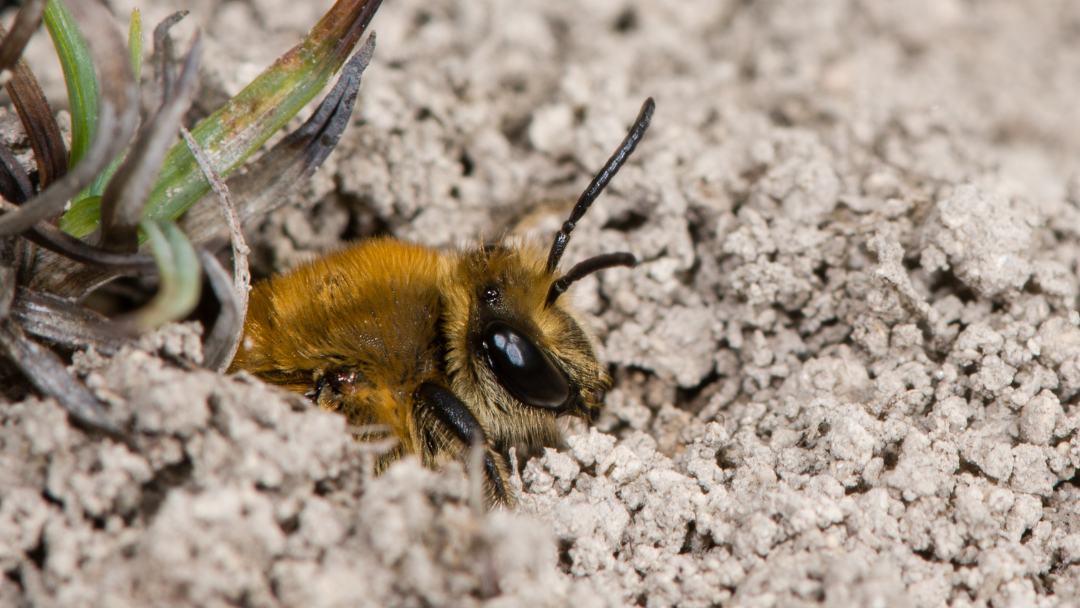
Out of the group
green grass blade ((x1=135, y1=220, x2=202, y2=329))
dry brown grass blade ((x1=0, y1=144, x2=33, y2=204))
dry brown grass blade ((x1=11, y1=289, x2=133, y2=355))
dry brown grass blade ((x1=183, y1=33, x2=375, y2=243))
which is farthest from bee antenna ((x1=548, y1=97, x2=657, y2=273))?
dry brown grass blade ((x1=0, y1=144, x2=33, y2=204))

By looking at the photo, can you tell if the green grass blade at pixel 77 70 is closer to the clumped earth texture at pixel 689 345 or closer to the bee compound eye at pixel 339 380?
the clumped earth texture at pixel 689 345

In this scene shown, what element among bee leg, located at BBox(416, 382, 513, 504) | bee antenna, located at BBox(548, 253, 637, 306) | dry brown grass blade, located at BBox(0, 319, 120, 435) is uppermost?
bee antenna, located at BBox(548, 253, 637, 306)

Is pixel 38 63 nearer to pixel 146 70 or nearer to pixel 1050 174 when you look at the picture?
pixel 146 70

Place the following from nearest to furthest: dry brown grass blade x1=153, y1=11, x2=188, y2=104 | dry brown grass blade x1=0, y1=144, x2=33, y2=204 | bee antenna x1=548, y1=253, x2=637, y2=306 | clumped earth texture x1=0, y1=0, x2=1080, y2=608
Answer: clumped earth texture x1=0, y1=0, x2=1080, y2=608, dry brown grass blade x1=153, y1=11, x2=188, y2=104, dry brown grass blade x1=0, y1=144, x2=33, y2=204, bee antenna x1=548, y1=253, x2=637, y2=306

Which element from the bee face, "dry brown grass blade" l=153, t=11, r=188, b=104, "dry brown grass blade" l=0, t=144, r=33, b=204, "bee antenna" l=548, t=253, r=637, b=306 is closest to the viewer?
"dry brown grass blade" l=153, t=11, r=188, b=104

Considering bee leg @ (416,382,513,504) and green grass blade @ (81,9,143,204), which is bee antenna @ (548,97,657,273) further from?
green grass blade @ (81,9,143,204)

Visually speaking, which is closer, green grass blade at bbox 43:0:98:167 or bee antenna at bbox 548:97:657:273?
green grass blade at bbox 43:0:98:167

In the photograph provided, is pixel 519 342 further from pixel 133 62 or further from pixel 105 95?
pixel 133 62
